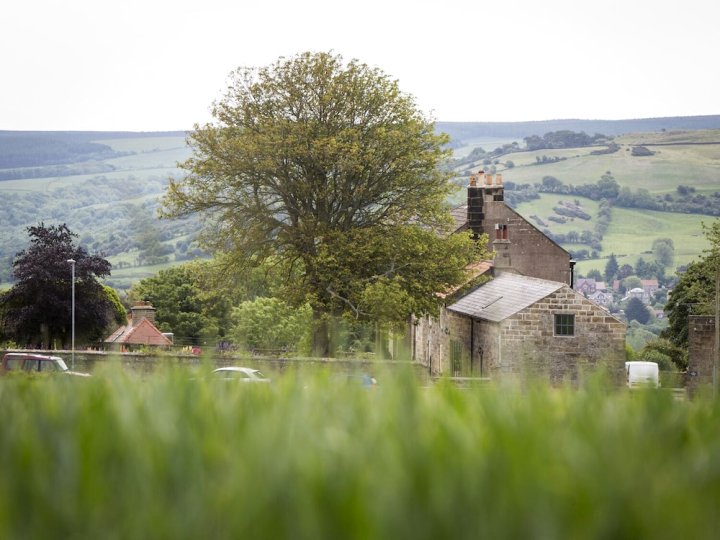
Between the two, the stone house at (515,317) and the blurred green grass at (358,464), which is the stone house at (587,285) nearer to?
the stone house at (515,317)

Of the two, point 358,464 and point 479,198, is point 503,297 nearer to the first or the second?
point 479,198

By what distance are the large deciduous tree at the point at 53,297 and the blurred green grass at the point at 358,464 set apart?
201ft

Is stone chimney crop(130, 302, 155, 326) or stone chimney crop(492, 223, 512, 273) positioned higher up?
stone chimney crop(492, 223, 512, 273)

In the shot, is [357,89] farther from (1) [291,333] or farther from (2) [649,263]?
(2) [649,263]

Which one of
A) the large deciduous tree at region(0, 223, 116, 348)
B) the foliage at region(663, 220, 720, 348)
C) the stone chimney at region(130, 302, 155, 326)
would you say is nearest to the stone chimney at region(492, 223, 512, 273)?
the foliage at region(663, 220, 720, 348)

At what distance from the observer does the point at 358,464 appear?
2.87 meters

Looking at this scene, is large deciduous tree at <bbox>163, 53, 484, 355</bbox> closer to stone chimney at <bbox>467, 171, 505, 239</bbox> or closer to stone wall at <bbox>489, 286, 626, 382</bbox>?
stone chimney at <bbox>467, 171, 505, 239</bbox>

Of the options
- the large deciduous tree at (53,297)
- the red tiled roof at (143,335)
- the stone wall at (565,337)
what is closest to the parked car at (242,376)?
the stone wall at (565,337)

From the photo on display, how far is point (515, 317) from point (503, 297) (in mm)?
5130

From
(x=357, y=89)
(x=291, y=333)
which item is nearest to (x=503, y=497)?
(x=357, y=89)

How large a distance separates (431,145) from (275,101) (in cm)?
721

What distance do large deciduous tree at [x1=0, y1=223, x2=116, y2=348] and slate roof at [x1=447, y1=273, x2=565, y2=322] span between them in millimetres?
28742

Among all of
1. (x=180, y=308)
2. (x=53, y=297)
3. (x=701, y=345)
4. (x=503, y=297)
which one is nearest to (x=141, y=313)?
(x=53, y=297)

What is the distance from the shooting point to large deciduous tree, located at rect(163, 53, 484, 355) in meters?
44.2
